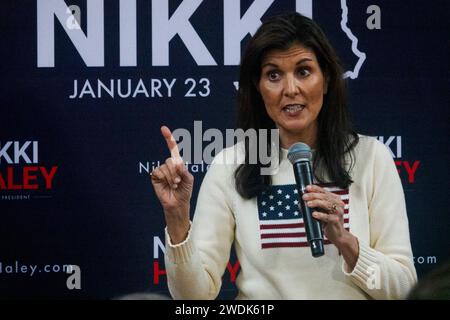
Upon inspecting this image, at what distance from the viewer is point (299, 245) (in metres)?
3.04

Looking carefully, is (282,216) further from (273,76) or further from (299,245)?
(273,76)

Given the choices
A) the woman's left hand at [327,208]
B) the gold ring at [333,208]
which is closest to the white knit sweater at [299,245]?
the woman's left hand at [327,208]

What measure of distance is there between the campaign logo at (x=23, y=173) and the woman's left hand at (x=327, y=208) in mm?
1424

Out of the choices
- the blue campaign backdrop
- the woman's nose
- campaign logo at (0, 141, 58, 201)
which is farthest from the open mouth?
campaign logo at (0, 141, 58, 201)

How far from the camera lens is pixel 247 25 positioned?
138 inches

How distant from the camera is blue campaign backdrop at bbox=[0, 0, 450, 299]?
350 centimetres

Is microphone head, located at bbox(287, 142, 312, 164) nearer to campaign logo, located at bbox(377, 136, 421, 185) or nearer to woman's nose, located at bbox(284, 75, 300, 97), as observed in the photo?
woman's nose, located at bbox(284, 75, 300, 97)

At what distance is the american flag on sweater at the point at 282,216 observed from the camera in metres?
3.00

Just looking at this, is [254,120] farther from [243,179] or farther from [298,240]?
[298,240]

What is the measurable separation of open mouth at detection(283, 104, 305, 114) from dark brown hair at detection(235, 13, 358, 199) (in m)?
0.08

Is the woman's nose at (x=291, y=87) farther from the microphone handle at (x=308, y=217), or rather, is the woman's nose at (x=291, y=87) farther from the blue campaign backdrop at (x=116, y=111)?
the microphone handle at (x=308, y=217)
